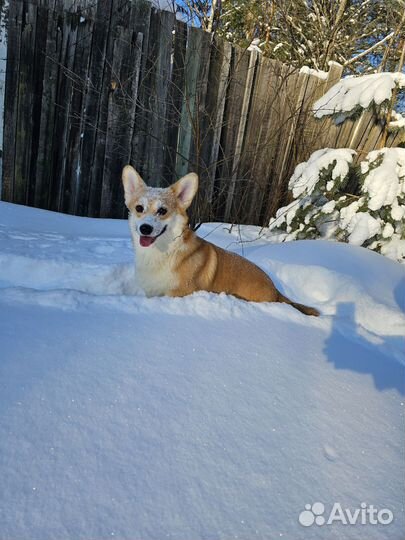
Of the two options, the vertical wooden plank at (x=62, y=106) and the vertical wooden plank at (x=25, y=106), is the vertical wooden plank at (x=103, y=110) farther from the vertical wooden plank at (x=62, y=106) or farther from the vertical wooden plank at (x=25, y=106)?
the vertical wooden plank at (x=25, y=106)

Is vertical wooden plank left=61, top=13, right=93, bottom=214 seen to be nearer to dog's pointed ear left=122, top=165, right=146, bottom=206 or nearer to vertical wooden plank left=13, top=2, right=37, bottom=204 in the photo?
vertical wooden plank left=13, top=2, right=37, bottom=204

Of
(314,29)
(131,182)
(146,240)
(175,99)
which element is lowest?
(146,240)

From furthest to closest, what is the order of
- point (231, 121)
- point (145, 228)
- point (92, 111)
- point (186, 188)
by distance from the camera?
point (231, 121), point (92, 111), point (186, 188), point (145, 228)

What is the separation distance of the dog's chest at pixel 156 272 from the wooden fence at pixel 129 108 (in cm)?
206

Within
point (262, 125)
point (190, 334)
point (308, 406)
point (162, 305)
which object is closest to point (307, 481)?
point (308, 406)

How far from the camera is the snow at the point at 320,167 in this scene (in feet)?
15.0

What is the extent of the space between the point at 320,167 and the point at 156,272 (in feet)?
9.53

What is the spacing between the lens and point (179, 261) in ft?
9.57

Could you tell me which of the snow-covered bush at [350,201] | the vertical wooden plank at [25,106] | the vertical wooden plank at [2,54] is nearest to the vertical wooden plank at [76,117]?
the vertical wooden plank at [25,106]

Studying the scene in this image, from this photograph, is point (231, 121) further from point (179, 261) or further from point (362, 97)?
point (179, 261)

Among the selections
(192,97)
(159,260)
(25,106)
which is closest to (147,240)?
(159,260)

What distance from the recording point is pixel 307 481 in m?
1.09

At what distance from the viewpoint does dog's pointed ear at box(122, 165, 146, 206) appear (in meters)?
3.06

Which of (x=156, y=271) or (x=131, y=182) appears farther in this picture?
(x=131, y=182)
